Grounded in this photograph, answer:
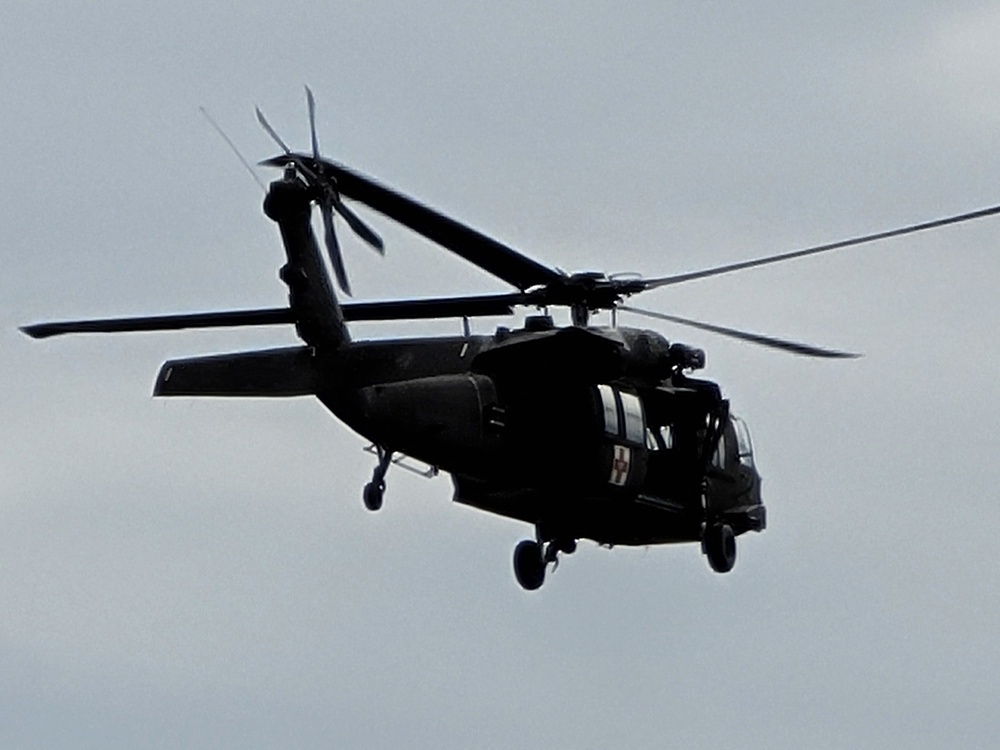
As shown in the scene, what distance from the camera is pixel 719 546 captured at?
51562 mm

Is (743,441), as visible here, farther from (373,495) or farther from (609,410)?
(373,495)

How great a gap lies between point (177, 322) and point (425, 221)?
5.63 meters

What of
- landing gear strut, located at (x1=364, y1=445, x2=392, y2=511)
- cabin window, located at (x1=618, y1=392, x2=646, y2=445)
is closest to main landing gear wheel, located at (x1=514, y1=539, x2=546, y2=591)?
cabin window, located at (x1=618, y1=392, x2=646, y2=445)

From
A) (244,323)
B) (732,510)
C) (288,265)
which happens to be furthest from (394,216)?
(732,510)

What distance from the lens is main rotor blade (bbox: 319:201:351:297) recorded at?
45031 mm

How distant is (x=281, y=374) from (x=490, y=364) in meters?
3.12

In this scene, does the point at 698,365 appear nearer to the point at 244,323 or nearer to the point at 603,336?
the point at 603,336

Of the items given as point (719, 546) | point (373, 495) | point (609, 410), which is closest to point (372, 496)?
point (373, 495)

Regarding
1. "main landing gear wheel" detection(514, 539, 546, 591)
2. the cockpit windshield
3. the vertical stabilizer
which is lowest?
"main landing gear wheel" detection(514, 539, 546, 591)

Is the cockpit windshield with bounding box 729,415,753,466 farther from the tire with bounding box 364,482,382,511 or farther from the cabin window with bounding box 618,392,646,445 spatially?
the tire with bounding box 364,482,382,511

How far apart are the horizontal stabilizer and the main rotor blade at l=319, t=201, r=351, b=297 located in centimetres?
243

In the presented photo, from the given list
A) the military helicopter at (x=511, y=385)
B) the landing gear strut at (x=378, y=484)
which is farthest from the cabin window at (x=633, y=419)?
the landing gear strut at (x=378, y=484)

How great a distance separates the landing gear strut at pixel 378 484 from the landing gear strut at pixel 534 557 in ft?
14.4

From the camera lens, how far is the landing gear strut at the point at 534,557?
1993 inches
